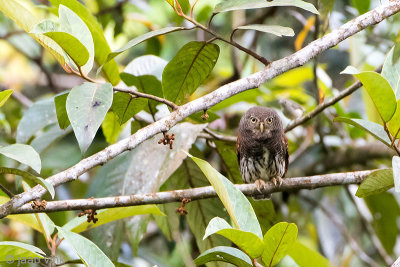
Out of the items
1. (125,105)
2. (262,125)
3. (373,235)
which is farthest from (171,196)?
(373,235)

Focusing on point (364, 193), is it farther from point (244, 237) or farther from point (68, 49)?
point (68, 49)

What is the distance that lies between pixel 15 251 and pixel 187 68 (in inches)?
45.0

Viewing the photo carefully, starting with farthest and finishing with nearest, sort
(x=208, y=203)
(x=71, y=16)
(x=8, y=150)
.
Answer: (x=208, y=203)
(x=71, y=16)
(x=8, y=150)

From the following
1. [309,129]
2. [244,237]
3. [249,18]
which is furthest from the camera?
[249,18]

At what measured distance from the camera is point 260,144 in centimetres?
402

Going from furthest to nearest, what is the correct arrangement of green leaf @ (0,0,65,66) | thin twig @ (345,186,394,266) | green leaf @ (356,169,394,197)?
thin twig @ (345,186,394,266) → green leaf @ (356,169,394,197) → green leaf @ (0,0,65,66)

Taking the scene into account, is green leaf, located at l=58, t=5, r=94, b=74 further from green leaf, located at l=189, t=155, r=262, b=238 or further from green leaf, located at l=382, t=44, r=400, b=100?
green leaf, located at l=382, t=44, r=400, b=100

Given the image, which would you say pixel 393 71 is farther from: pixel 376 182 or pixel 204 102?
pixel 204 102

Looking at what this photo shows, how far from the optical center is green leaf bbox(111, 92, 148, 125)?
107 inches

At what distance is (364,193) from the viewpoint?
8.61ft

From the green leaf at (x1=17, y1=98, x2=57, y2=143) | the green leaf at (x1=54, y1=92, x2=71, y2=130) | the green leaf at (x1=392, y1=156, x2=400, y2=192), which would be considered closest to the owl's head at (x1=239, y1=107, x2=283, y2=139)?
the green leaf at (x1=17, y1=98, x2=57, y2=143)

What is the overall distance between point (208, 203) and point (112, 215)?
862mm

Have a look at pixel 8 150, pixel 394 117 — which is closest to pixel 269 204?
pixel 394 117

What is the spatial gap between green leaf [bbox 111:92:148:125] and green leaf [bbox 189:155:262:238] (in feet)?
2.36
